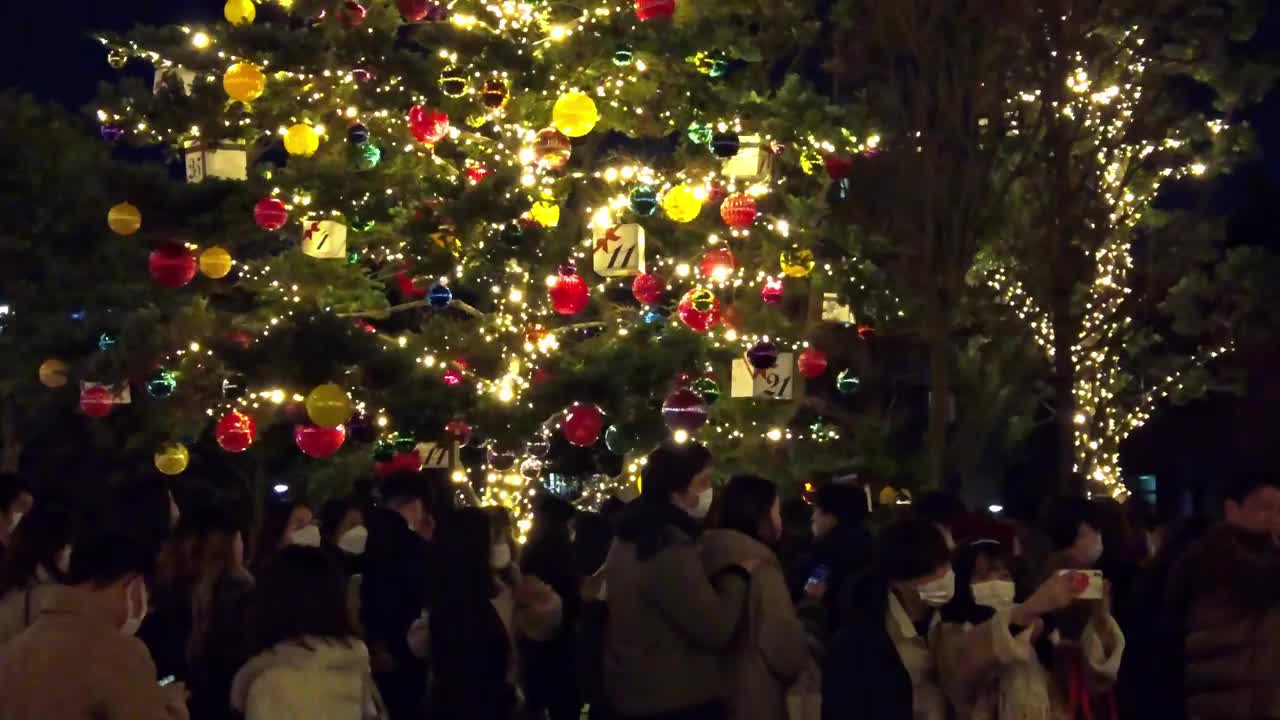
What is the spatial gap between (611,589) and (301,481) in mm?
15893

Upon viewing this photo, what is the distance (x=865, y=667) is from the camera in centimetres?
561

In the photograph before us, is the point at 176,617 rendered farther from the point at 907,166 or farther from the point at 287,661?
the point at 907,166

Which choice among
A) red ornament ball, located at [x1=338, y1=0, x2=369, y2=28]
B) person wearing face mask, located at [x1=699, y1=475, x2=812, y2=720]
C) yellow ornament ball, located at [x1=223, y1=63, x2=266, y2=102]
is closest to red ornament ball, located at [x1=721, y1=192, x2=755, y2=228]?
red ornament ball, located at [x1=338, y1=0, x2=369, y2=28]

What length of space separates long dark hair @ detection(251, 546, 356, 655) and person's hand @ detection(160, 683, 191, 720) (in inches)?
11.5

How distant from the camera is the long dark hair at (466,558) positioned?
7250 mm

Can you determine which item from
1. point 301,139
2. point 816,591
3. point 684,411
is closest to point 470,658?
point 816,591

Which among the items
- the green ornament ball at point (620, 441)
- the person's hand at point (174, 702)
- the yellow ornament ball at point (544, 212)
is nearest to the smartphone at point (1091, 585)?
the person's hand at point (174, 702)

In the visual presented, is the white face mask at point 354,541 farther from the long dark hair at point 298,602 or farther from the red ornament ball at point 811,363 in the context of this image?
the red ornament ball at point 811,363

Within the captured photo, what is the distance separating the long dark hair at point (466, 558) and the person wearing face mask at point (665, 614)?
1.03 m

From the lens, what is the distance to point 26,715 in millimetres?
4754

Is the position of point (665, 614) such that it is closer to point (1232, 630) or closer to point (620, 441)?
point (1232, 630)

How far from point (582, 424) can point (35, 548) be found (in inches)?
268

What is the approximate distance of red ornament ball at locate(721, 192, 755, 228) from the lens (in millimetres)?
13336

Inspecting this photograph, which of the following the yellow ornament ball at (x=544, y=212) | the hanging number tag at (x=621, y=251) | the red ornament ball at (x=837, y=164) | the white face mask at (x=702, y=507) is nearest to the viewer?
the white face mask at (x=702, y=507)
